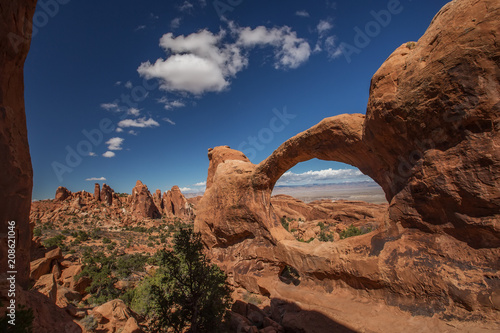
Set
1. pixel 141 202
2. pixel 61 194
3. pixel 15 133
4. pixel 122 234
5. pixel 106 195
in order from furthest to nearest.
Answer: pixel 106 195 → pixel 141 202 → pixel 61 194 → pixel 122 234 → pixel 15 133

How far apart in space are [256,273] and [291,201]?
133 ft

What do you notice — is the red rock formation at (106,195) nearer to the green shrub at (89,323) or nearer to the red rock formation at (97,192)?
the red rock formation at (97,192)

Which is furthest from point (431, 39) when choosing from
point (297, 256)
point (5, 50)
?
point (5, 50)

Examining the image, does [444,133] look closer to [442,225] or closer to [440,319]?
[442,225]

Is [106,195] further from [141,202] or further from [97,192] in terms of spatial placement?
[141,202]

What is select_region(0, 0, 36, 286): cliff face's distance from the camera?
4.82 metres

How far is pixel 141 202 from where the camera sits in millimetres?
67062

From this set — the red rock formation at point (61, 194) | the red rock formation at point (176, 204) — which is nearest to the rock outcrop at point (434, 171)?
the red rock formation at point (176, 204)

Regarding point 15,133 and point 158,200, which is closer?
point 15,133

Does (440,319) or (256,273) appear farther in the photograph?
(256,273)

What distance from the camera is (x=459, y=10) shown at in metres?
5.18

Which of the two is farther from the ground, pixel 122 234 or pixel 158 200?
pixel 158 200

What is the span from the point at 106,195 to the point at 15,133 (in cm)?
7685

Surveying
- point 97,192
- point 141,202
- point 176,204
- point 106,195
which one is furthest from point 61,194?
point 176,204
